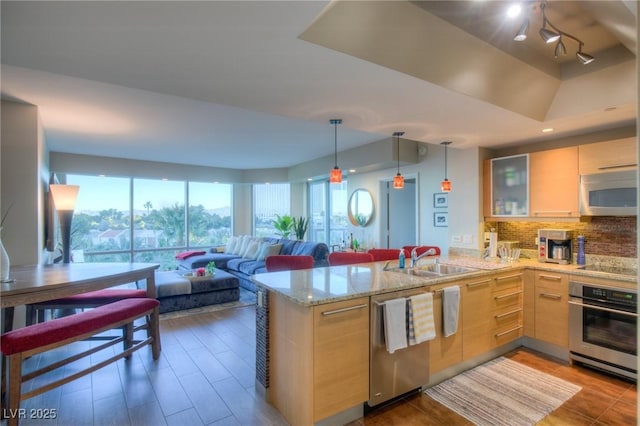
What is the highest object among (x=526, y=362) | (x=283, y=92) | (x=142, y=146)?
(x=142, y=146)

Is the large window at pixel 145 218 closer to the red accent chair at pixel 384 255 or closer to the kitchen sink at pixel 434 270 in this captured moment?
the red accent chair at pixel 384 255

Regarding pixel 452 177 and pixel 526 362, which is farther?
pixel 452 177

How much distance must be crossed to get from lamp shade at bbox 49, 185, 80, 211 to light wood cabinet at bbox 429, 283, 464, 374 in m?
4.02

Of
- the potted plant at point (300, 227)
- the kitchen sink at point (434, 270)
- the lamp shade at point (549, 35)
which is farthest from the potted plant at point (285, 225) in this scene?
the lamp shade at point (549, 35)

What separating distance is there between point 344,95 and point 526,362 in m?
3.12

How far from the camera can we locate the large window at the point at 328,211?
692cm

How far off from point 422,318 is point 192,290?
11.9ft

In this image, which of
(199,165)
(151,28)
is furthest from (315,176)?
(151,28)

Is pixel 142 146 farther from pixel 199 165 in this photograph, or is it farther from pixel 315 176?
pixel 315 176

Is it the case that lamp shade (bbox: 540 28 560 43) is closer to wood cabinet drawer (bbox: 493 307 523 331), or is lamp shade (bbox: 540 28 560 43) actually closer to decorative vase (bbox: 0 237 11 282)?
wood cabinet drawer (bbox: 493 307 523 331)

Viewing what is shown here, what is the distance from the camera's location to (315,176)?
22.8 feet

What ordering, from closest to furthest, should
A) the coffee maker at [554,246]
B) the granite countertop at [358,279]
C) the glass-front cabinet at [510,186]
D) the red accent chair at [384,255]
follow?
the granite countertop at [358,279] < the coffee maker at [554,246] < the glass-front cabinet at [510,186] < the red accent chair at [384,255]

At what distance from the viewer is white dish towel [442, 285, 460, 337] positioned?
258 centimetres

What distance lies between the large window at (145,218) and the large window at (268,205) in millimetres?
738
